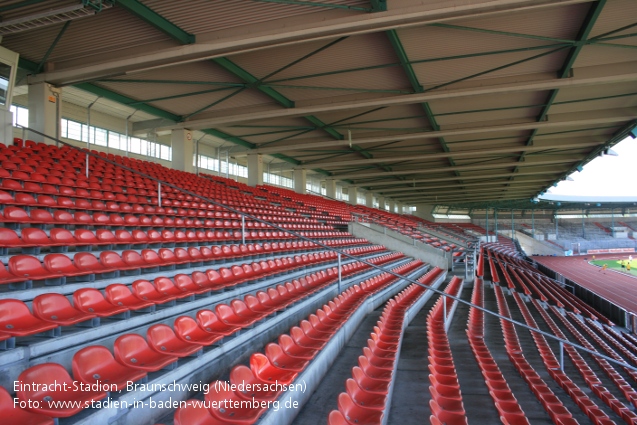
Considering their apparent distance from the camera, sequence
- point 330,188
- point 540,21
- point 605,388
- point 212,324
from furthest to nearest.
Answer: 1. point 330,188
2. point 540,21
3. point 605,388
4. point 212,324

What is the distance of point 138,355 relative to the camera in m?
2.78

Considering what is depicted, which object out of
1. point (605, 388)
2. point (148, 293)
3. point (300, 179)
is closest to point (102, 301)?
point (148, 293)

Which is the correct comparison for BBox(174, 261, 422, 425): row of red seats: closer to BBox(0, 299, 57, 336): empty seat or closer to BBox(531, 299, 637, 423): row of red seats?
BBox(0, 299, 57, 336): empty seat

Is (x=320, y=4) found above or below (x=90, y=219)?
above

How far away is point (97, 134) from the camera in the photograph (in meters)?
15.2

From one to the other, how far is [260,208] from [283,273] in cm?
538

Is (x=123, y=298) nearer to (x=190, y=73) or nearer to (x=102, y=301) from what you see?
(x=102, y=301)

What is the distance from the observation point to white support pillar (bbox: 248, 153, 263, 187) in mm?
18281

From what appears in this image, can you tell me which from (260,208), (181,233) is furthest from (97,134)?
(181,233)

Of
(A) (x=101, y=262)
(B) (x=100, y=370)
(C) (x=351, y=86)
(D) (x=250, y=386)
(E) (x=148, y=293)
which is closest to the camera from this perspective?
(B) (x=100, y=370)

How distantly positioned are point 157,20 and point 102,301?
5946 millimetres

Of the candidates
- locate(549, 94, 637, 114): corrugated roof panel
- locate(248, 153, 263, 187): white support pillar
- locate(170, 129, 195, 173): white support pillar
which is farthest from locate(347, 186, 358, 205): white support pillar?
locate(170, 129, 195, 173): white support pillar

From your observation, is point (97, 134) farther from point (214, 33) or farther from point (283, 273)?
point (283, 273)

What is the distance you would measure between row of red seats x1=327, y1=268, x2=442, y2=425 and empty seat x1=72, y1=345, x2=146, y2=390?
1255 millimetres
